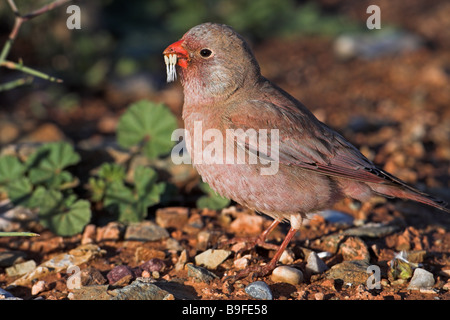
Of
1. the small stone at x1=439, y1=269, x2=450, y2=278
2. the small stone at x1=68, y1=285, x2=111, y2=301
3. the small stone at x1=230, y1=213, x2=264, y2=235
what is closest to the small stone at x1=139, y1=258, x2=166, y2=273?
the small stone at x1=68, y1=285, x2=111, y2=301

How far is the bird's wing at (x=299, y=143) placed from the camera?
4.30 meters

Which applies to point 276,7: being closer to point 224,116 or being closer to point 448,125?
point 448,125

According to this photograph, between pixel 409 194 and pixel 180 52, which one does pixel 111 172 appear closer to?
pixel 180 52

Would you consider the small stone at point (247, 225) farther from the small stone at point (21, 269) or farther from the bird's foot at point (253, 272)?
the small stone at point (21, 269)

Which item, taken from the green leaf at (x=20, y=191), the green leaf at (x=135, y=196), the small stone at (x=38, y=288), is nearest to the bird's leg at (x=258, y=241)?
the green leaf at (x=135, y=196)

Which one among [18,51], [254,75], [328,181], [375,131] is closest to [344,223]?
[328,181]

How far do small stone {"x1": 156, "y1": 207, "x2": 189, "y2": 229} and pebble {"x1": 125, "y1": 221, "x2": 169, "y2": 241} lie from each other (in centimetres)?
12

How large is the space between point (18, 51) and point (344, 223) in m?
5.88

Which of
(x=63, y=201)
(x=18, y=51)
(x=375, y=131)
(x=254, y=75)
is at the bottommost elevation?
(x=63, y=201)

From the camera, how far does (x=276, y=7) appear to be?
10266 mm

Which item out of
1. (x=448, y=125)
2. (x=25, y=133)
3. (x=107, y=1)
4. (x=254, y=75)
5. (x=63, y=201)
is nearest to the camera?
(x=254, y=75)

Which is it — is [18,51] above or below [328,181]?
above

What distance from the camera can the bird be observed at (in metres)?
4.22

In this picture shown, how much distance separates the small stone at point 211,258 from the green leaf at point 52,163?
63.5 inches
